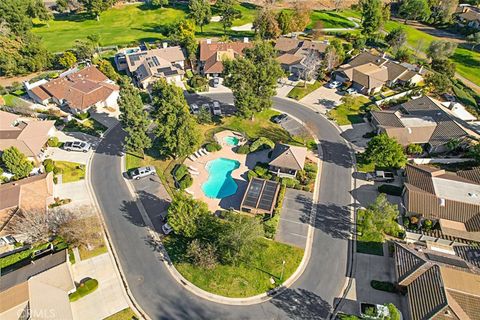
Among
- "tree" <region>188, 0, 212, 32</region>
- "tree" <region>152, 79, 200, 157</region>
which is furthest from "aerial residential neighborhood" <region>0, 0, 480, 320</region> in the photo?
"tree" <region>188, 0, 212, 32</region>

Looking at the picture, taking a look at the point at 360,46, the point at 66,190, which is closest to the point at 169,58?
the point at 66,190

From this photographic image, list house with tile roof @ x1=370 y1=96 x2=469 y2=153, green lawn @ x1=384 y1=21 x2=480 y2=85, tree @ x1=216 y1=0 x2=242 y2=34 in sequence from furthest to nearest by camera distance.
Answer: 1. tree @ x1=216 y1=0 x2=242 y2=34
2. green lawn @ x1=384 y1=21 x2=480 y2=85
3. house with tile roof @ x1=370 y1=96 x2=469 y2=153

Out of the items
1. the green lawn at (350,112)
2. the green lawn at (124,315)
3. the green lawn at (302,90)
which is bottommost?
the green lawn at (124,315)

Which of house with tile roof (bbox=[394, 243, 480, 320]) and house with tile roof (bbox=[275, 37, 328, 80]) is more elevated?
house with tile roof (bbox=[275, 37, 328, 80])

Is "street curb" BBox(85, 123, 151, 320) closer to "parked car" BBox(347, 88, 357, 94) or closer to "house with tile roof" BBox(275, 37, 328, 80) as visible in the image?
"house with tile roof" BBox(275, 37, 328, 80)

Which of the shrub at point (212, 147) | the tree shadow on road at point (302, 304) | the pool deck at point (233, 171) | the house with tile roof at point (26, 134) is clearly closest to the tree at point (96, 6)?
the house with tile roof at point (26, 134)

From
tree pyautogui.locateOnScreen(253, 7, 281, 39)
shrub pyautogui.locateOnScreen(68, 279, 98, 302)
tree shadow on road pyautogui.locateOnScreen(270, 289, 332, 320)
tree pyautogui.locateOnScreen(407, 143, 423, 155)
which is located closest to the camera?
tree shadow on road pyautogui.locateOnScreen(270, 289, 332, 320)

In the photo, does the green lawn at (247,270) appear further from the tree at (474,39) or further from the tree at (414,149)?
the tree at (474,39)
